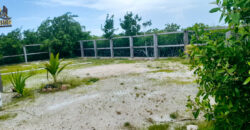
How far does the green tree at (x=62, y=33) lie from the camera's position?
1261 cm

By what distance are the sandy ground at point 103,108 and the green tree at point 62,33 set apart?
9.41 m

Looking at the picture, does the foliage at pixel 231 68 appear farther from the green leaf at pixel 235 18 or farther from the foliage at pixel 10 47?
the foliage at pixel 10 47

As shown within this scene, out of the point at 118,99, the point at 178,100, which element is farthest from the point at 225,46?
the point at 118,99

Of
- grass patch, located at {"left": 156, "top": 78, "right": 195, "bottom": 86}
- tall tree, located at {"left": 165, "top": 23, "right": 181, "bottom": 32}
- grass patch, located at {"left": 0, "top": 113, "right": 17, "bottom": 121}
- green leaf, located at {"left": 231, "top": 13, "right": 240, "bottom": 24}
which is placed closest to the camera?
green leaf, located at {"left": 231, "top": 13, "right": 240, "bottom": 24}

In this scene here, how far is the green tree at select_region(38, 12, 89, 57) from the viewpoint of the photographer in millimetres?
12609

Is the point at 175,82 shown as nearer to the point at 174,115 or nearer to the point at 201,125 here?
the point at 174,115

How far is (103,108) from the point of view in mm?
2730

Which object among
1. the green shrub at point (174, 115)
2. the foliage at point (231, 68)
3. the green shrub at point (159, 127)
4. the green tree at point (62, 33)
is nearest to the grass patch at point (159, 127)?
the green shrub at point (159, 127)

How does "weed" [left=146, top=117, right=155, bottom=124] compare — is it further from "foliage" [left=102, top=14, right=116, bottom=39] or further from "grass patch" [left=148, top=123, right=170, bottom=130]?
"foliage" [left=102, top=14, right=116, bottom=39]

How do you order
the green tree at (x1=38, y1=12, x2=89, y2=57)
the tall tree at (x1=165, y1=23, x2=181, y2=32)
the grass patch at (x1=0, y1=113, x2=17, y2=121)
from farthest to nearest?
the green tree at (x1=38, y1=12, x2=89, y2=57) < the tall tree at (x1=165, y1=23, x2=181, y2=32) < the grass patch at (x1=0, y1=113, x2=17, y2=121)

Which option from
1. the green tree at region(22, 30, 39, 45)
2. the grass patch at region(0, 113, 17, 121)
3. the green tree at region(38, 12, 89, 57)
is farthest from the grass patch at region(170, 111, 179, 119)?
the green tree at region(22, 30, 39, 45)

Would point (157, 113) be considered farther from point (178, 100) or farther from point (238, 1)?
point (238, 1)

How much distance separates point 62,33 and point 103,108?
36.0ft

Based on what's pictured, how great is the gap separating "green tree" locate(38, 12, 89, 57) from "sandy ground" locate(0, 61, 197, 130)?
9413 mm
